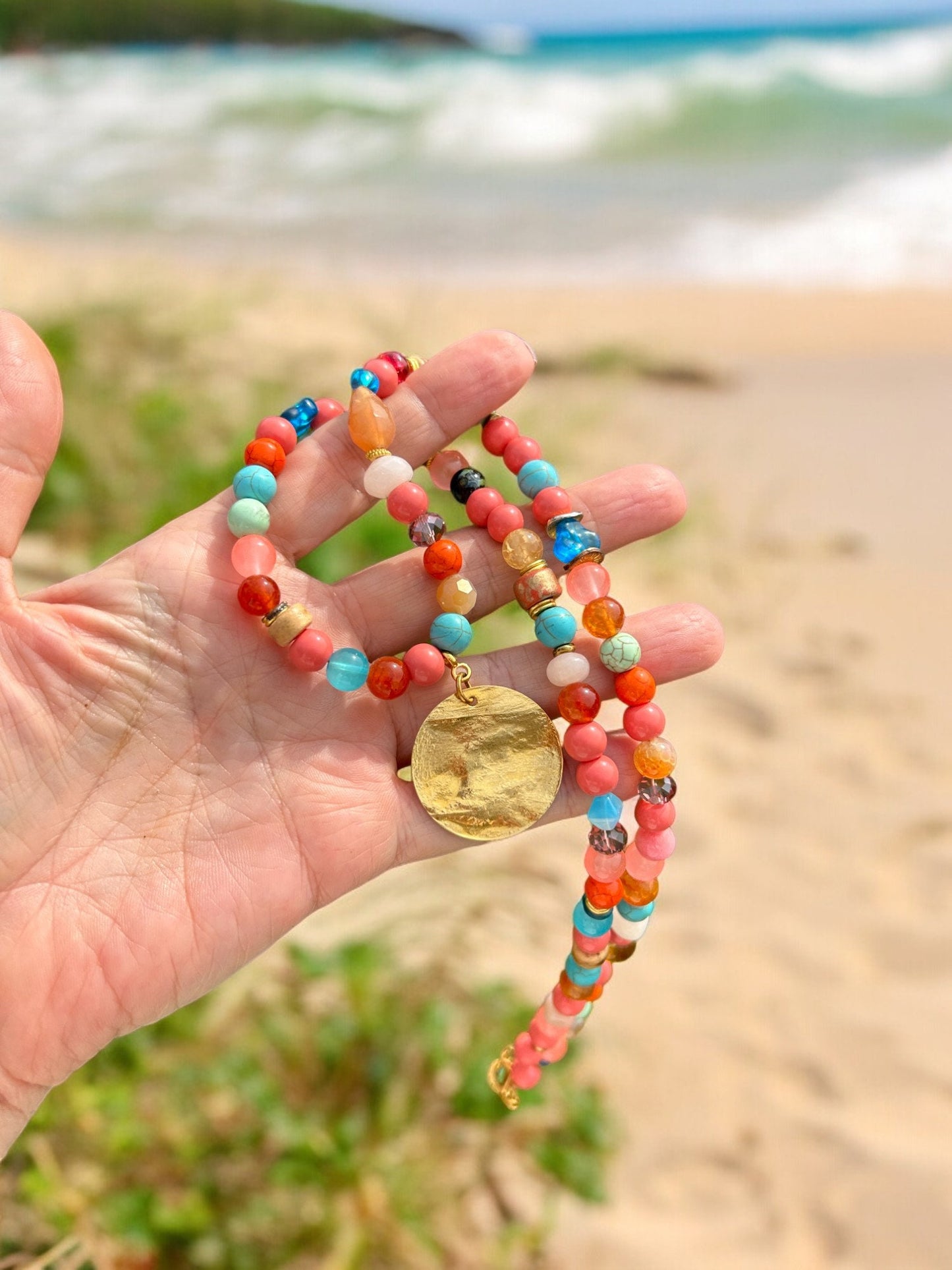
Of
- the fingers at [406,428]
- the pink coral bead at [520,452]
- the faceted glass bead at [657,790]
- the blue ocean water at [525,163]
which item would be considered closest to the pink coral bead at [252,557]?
the fingers at [406,428]

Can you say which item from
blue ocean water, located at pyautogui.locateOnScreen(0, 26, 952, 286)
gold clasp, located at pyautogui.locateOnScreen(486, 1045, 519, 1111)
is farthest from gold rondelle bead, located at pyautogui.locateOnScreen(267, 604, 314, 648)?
blue ocean water, located at pyautogui.locateOnScreen(0, 26, 952, 286)

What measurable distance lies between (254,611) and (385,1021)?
97 centimetres

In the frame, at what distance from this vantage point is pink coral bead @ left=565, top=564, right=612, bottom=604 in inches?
82.4

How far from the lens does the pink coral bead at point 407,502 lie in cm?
210

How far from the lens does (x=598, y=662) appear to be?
2.12 metres

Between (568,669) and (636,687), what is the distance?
135 millimetres

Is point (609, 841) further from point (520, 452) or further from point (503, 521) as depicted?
point (520, 452)

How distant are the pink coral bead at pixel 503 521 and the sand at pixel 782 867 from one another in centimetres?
100

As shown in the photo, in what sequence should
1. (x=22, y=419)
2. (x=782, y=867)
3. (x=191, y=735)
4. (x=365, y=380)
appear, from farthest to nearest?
(x=782, y=867)
(x=365, y=380)
(x=191, y=735)
(x=22, y=419)

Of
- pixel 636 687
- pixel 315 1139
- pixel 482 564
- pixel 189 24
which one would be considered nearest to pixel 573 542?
pixel 482 564

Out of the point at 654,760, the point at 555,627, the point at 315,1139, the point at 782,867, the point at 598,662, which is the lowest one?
the point at 782,867

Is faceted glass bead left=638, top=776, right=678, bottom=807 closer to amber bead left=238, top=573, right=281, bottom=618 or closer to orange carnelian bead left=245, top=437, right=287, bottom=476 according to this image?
amber bead left=238, top=573, right=281, bottom=618

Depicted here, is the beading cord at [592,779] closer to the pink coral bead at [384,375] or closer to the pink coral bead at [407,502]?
the pink coral bead at [407,502]

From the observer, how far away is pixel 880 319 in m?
6.46
